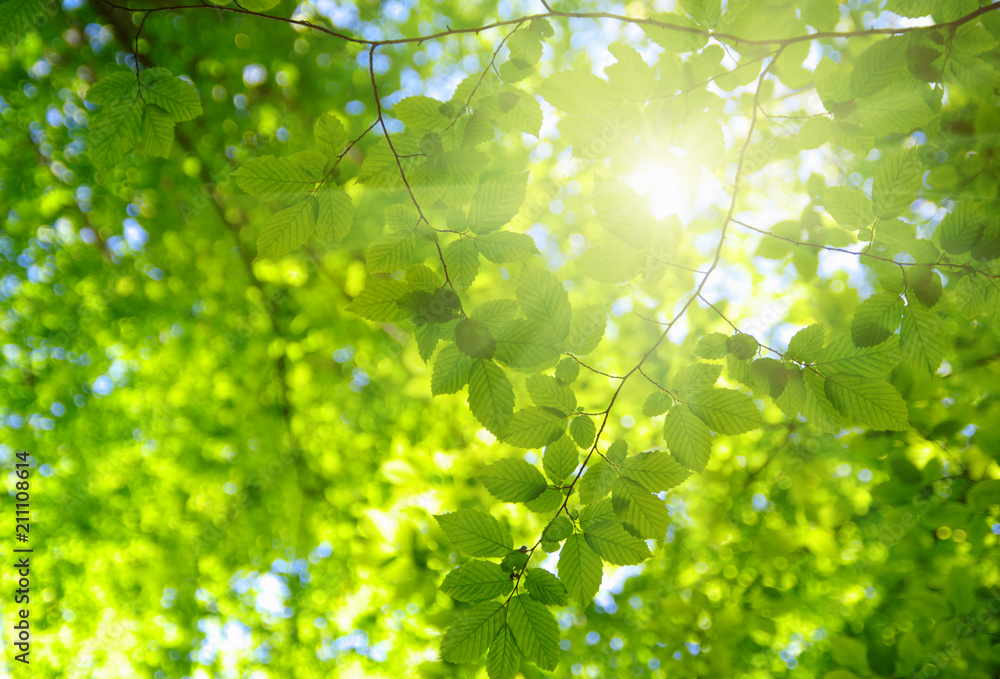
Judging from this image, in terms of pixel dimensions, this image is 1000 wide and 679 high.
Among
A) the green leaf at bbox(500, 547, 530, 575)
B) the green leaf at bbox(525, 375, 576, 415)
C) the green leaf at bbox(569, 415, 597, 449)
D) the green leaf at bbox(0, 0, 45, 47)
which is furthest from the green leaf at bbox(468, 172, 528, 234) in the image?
the green leaf at bbox(0, 0, 45, 47)

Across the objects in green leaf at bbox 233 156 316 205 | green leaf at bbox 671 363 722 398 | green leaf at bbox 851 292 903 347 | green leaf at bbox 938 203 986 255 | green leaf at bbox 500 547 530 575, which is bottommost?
green leaf at bbox 500 547 530 575

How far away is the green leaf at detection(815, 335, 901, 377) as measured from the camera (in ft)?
3.05

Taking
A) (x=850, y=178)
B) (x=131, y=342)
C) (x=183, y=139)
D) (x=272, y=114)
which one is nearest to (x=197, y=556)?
(x=131, y=342)

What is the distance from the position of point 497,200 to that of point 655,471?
25.9 inches

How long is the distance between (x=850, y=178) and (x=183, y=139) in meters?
5.21

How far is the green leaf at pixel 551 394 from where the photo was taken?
965 mm

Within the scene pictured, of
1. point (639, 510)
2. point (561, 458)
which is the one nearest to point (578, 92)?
point (561, 458)

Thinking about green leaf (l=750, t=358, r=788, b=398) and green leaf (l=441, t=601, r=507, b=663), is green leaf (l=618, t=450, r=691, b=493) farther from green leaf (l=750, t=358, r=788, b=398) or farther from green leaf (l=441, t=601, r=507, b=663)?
green leaf (l=441, t=601, r=507, b=663)

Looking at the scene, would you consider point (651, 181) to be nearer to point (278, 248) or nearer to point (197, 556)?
point (278, 248)

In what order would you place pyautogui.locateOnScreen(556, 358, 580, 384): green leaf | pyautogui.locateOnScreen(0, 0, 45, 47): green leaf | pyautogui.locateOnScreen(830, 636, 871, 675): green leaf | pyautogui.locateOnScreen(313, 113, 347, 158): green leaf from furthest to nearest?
pyautogui.locateOnScreen(830, 636, 871, 675): green leaf < pyautogui.locateOnScreen(556, 358, 580, 384): green leaf < pyautogui.locateOnScreen(313, 113, 347, 158): green leaf < pyautogui.locateOnScreen(0, 0, 45, 47): green leaf

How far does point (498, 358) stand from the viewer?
89cm

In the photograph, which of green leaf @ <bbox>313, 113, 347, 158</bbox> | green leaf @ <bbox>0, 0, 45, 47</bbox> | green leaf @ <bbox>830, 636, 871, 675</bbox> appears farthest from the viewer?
green leaf @ <bbox>830, 636, 871, 675</bbox>

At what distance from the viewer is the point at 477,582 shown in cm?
93

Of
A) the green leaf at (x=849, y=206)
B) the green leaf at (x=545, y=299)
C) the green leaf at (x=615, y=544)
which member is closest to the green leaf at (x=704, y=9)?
the green leaf at (x=849, y=206)
